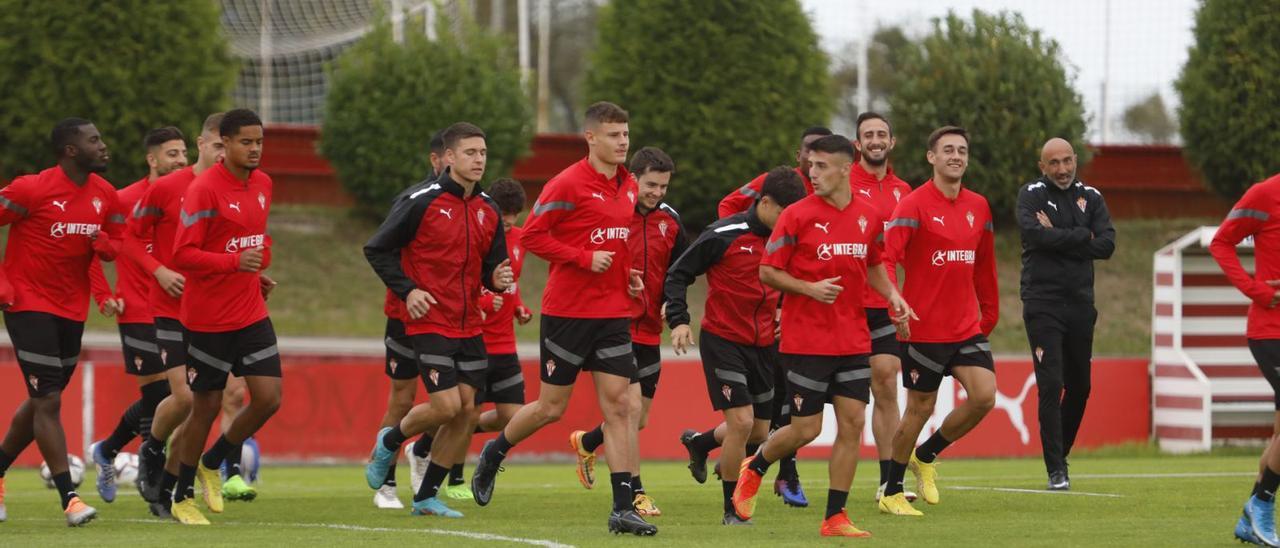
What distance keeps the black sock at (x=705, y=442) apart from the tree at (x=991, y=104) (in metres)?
16.0

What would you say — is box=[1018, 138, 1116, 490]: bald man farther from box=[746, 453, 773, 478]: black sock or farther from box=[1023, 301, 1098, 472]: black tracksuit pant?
box=[746, 453, 773, 478]: black sock

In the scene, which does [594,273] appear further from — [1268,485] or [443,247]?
[1268,485]

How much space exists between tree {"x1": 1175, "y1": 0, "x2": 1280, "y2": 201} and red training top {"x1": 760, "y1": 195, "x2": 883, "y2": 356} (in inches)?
779

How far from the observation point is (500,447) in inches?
457

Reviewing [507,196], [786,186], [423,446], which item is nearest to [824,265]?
[786,186]

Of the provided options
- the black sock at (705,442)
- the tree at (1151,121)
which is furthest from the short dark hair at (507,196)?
the tree at (1151,121)

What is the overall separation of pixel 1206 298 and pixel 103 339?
1433cm

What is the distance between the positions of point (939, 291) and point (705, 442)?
2.36m

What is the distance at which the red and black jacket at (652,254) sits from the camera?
40.2 ft

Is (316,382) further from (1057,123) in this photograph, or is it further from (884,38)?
(884,38)

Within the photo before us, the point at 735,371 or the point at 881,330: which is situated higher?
the point at 881,330

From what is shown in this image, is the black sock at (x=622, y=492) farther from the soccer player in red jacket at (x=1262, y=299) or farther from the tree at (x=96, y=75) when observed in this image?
the tree at (x=96, y=75)

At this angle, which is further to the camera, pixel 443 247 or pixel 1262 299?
pixel 443 247

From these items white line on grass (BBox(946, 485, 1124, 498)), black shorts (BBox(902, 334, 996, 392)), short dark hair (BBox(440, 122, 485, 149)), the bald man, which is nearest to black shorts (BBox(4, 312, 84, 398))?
short dark hair (BBox(440, 122, 485, 149))
